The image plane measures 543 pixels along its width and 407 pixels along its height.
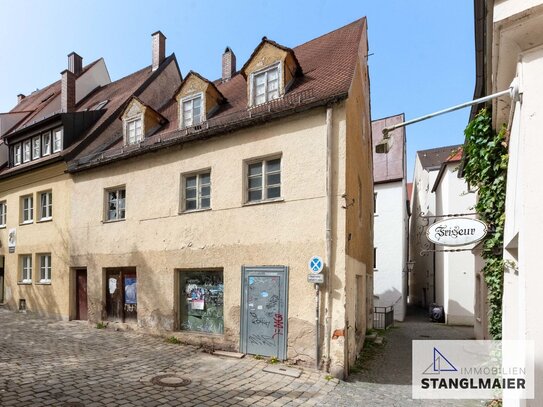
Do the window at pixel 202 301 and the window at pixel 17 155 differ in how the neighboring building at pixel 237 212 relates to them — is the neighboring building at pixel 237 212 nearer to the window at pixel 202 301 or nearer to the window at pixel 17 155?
the window at pixel 202 301

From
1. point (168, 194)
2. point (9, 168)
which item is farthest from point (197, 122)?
point (9, 168)

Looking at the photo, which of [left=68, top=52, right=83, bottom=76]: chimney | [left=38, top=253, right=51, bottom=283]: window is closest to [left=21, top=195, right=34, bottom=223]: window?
[left=38, top=253, right=51, bottom=283]: window

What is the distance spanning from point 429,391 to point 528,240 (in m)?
5.27

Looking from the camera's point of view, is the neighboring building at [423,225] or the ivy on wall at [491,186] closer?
the ivy on wall at [491,186]

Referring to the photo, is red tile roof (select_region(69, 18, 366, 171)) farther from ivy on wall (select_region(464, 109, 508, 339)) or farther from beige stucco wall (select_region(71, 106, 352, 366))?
ivy on wall (select_region(464, 109, 508, 339))

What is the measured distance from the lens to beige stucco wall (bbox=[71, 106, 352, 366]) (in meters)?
8.53

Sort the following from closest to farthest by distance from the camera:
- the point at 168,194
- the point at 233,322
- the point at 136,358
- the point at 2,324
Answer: the point at 136,358 → the point at 233,322 → the point at 168,194 → the point at 2,324

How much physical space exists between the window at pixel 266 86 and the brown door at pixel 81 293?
9.54 meters

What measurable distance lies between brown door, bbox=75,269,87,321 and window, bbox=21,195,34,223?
4.30 meters

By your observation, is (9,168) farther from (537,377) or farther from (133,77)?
(537,377)

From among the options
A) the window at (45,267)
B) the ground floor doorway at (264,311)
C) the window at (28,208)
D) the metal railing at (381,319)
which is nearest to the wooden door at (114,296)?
the window at (45,267)

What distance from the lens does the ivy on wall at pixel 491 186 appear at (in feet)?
21.1

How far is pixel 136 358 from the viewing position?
28.8 ft

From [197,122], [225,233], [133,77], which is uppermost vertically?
[133,77]
